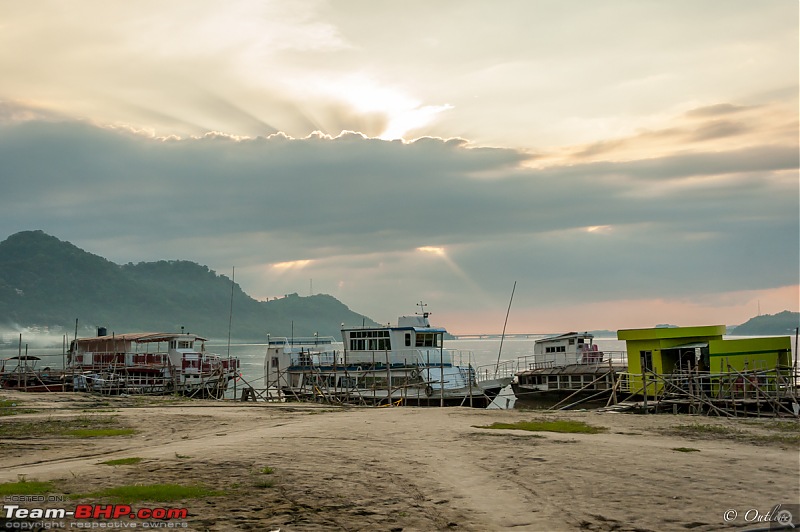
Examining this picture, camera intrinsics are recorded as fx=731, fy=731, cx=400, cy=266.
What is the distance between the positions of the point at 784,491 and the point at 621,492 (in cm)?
371

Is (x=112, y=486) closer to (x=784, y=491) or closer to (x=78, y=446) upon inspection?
(x=78, y=446)

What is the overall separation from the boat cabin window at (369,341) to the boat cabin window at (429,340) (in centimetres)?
241

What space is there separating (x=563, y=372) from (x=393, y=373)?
45.5 feet

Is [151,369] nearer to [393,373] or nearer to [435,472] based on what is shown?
[393,373]

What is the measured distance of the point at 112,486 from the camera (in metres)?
16.2

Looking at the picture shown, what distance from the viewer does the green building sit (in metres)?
41.7

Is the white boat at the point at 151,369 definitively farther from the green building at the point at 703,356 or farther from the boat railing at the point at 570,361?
the green building at the point at 703,356

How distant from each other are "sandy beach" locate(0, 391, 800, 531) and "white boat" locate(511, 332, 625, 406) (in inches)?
1020

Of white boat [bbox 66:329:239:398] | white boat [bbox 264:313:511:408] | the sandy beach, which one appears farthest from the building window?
white boat [bbox 66:329:239:398]

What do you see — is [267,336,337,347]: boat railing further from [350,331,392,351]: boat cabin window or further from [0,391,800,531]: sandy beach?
[0,391,800,531]: sandy beach

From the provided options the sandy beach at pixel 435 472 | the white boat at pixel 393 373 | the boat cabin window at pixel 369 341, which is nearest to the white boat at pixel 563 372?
the white boat at pixel 393 373

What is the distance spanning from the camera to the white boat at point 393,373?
54125mm

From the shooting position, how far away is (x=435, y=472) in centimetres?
1933

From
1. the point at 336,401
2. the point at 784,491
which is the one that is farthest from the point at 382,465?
the point at 336,401
